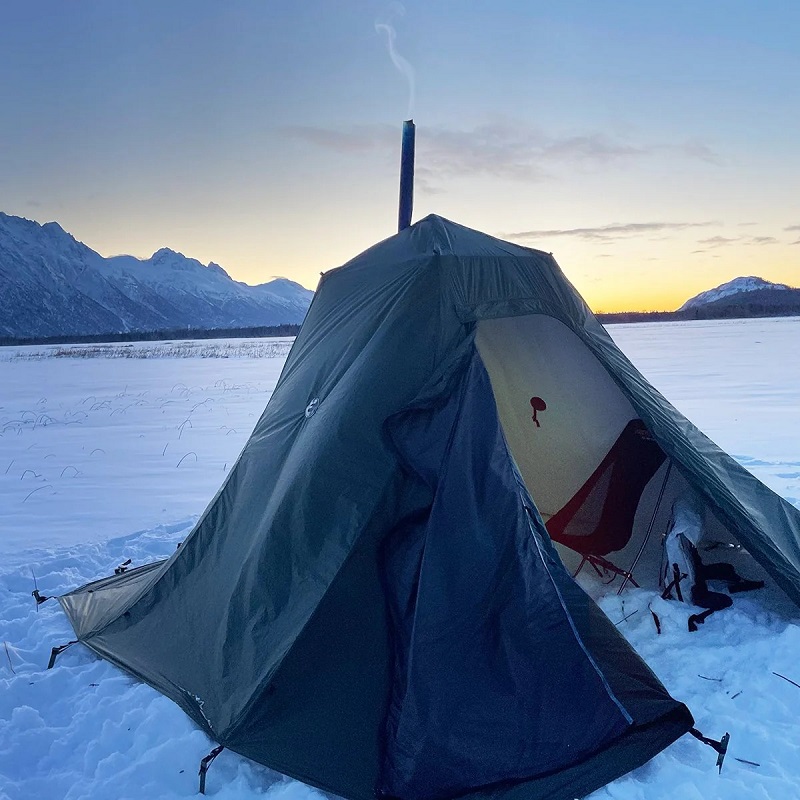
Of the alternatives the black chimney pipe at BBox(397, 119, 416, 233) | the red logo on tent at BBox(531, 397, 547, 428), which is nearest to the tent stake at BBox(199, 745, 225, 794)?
the red logo on tent at BBox(531, 397, 547, 428)

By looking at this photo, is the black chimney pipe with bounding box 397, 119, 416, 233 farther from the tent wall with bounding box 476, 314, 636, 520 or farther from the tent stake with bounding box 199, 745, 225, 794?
the tent stake with bounding box 199, 745, 225, 794

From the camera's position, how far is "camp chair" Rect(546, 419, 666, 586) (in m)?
4.55

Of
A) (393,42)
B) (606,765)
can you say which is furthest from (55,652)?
(393,42)

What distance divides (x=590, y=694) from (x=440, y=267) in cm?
219

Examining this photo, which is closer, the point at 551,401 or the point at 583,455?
the point at 551,401

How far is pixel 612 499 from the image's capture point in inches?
188

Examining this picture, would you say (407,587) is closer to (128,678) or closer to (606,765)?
(606,765)

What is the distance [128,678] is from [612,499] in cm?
336

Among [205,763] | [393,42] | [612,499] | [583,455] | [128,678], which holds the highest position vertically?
[393,42]

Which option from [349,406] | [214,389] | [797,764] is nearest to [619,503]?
[797,764]

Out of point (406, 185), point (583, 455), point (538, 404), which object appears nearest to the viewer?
point (406, 185)

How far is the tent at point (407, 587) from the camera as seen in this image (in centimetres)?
265

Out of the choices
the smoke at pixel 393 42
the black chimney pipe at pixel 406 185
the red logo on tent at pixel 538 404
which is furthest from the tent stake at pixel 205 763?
the smoke at pixel 393 42

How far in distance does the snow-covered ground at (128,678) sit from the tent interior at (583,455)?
0.51 meters
